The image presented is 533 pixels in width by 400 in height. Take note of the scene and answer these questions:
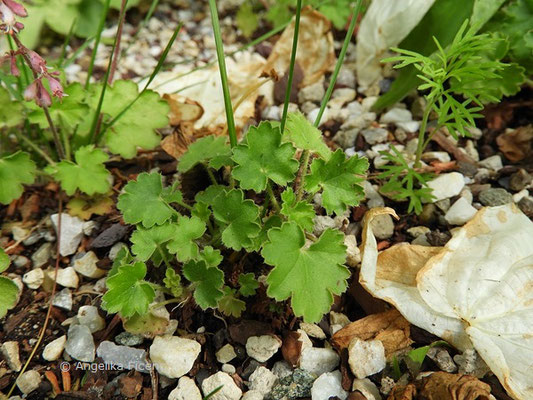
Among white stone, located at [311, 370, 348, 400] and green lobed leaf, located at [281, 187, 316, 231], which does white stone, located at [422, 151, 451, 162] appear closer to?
green lobed leaf, located at [281, 187, 316, 231]

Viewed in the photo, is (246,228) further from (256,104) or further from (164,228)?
(256,104)

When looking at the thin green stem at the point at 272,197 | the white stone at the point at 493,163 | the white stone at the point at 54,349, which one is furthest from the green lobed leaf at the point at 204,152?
the white stone at the point at 493,163

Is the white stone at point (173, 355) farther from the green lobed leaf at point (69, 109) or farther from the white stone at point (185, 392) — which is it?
the green lobed leaf at point (69, 109)

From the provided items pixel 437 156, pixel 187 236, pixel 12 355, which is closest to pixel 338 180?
pixel 187 236

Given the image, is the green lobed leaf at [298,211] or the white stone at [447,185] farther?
the white stone at [447,185]

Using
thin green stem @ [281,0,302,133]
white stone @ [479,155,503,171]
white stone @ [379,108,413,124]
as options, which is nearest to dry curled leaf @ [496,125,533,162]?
white stone @ [479,155,503,171]

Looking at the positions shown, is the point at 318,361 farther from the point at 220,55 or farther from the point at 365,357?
the point at 220,55

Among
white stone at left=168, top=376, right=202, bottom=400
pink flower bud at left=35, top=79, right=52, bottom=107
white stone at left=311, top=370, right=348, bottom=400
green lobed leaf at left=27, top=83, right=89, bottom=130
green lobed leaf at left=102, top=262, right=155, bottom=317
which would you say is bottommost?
white stone at left=168, top=376, right=202, bottom=400
